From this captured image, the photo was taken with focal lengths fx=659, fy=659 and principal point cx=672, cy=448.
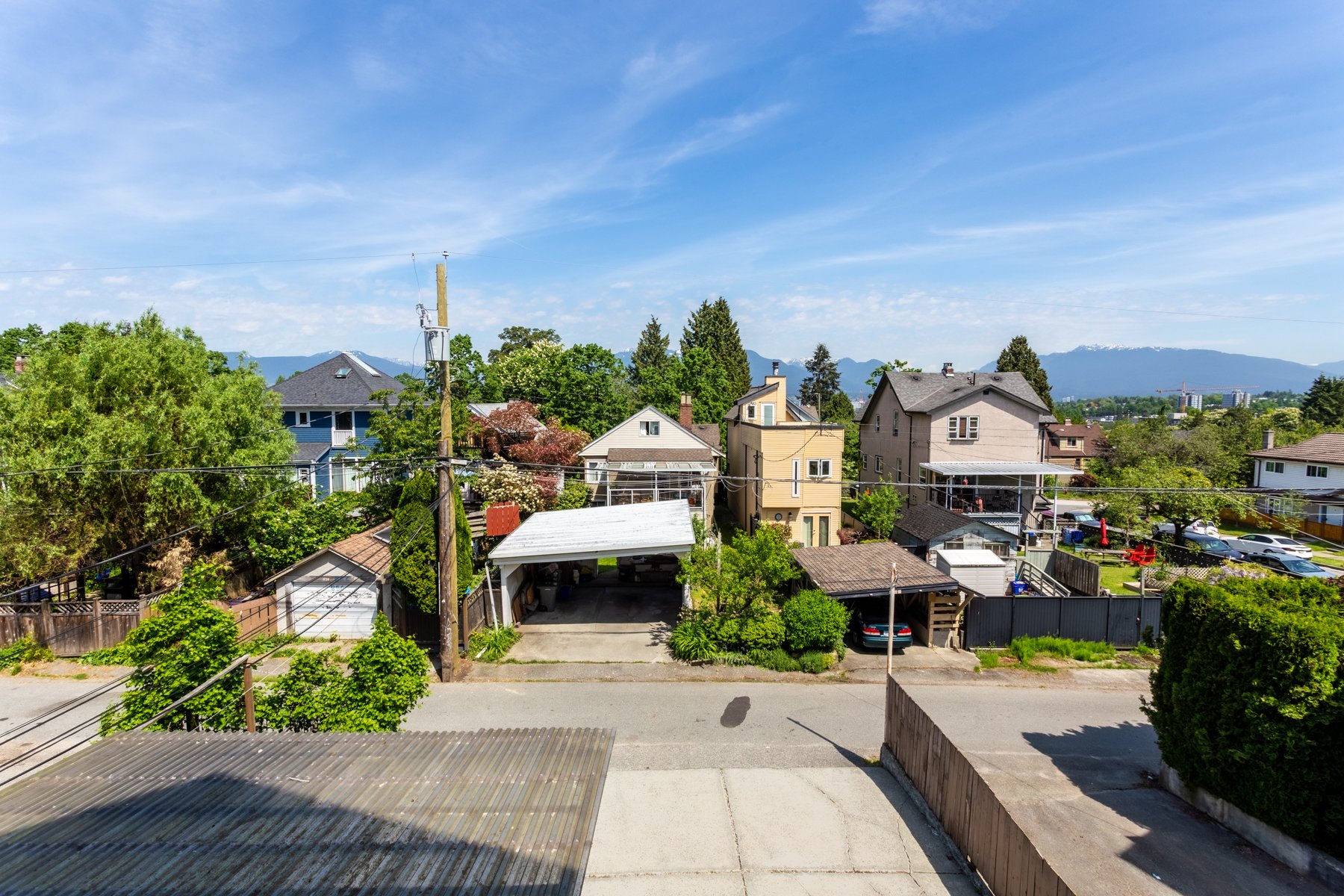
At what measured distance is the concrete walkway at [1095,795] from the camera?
9.30m

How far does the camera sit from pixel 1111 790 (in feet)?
39.0

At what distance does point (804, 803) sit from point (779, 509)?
2035 cm

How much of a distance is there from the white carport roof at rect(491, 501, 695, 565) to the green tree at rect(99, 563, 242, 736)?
8.50 meters

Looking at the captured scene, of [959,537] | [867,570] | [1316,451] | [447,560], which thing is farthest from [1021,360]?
[447,560]

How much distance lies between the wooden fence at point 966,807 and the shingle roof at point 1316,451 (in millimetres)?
41275

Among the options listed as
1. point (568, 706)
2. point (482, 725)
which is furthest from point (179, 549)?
point (568, 706)

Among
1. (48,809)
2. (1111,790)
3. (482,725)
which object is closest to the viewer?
(48,809)

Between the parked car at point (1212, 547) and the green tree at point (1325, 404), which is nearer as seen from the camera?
the parked car at point (1212, 547)

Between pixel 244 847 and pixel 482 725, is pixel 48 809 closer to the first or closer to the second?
pixel 244 847

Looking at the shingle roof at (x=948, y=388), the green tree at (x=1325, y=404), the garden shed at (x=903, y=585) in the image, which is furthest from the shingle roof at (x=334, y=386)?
the green tree at (x=1325, y=404)

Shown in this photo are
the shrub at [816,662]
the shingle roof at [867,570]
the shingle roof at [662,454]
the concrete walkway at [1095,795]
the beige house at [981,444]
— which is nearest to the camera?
the concrete walkway at [1095,795]

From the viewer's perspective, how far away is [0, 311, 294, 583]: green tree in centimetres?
1850

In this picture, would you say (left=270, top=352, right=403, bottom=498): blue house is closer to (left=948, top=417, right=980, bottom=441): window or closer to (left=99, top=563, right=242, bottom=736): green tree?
(left=99, top=563, right=242, bottom=736): green tree

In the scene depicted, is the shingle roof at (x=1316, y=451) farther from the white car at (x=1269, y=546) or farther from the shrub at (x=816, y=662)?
the shrub at (x=816, y=662)
